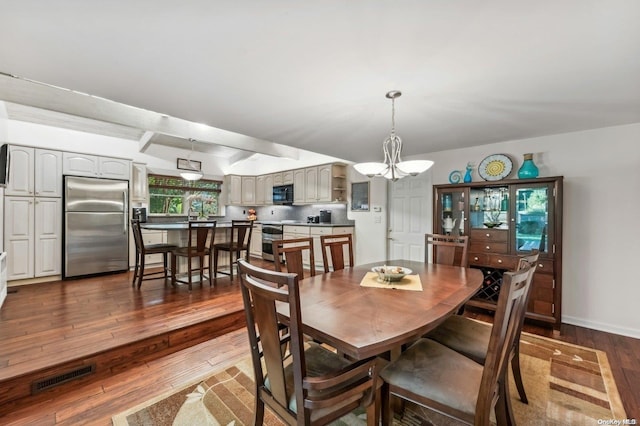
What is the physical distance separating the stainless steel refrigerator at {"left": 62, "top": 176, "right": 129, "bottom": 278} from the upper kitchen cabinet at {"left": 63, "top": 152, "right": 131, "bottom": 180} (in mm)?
144

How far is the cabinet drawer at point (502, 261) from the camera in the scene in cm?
312

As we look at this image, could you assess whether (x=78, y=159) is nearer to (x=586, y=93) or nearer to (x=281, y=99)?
(x=281, y=99)

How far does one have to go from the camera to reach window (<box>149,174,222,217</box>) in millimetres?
5961

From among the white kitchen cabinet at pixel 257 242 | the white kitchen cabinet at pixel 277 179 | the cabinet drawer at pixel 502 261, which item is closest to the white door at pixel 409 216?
the cabinet drawer at pixel 502 261

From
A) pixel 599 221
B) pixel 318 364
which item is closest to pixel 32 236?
pixel 318 364

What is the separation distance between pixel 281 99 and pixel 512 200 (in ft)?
9.32

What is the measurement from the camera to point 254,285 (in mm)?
1133

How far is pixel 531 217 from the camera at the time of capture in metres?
3.10

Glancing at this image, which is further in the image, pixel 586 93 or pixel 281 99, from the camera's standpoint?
pixel 281 99

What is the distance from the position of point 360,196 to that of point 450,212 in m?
1.87

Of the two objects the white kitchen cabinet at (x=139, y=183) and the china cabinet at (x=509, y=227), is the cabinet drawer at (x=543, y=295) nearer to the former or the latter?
the china cabinet at (x=509, y=227)

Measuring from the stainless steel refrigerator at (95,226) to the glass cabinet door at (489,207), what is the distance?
566 centimetres

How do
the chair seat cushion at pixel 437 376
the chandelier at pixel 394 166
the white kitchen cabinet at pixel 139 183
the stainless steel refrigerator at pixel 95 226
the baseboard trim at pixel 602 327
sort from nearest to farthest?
1. the chair seat cushion at pixel 437 376
2. the chandelier at pixel 394 166
3. the baseboard trim at pixel 602 327
4. the stainless steel refrigerator at pixel 95 226
5. the white kitchen cabinet at pixel 139 183

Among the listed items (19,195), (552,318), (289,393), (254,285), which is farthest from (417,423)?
(19,195)
